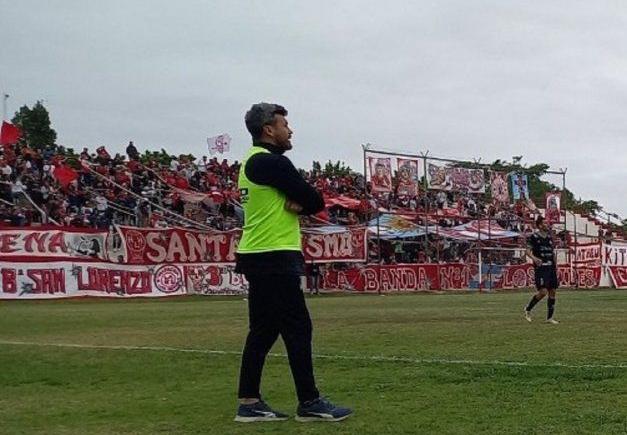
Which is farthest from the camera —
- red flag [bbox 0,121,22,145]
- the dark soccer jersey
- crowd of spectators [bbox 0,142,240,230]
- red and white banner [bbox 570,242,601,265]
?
red and white banner [bbox 570,242,601,265]

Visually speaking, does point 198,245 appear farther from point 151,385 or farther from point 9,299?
point 151,385

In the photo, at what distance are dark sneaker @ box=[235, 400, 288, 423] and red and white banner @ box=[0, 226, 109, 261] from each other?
21.7 m

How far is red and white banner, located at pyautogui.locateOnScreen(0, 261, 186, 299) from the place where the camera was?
84.7ft

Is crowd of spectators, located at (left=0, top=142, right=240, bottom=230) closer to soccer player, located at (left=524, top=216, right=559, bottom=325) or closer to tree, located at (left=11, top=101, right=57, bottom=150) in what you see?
soccer player, located at (left=524, top=216, right=559, bottom=325)

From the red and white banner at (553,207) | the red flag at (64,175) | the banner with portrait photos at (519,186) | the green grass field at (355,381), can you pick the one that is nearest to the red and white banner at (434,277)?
the red and white banner at (553,207)

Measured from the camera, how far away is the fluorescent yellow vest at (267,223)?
588 centimetres

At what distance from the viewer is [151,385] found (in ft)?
24.8

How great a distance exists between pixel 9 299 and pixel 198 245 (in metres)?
7.24

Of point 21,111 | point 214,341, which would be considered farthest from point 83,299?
point 21,111

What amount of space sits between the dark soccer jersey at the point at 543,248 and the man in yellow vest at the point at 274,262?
10.3 metres

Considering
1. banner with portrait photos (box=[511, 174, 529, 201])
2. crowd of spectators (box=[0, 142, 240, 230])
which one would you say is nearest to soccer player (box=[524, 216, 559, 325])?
crowd of spectators (box=[0, 142, 240, 230])

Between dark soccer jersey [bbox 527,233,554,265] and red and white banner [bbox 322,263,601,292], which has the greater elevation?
dark soccer jersey [bbox 527,233,554,265]

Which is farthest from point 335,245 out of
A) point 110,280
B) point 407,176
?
point 110,280

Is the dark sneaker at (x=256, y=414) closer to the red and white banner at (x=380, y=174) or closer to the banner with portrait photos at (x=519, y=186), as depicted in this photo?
the red and white banner at (x=380, y=174)
